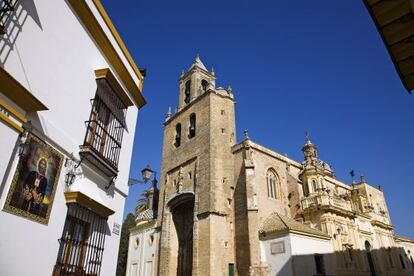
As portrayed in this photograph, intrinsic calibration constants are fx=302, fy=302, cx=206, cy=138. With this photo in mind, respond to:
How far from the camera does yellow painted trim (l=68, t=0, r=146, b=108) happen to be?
691 centimetres

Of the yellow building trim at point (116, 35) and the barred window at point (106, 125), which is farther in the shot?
the yellow building trim at point (116, 35)

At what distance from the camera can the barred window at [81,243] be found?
5.90 meters

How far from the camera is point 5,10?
15.1 feet

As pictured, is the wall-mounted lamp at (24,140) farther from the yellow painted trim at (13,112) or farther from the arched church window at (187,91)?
A: the arched church window at (187,91)

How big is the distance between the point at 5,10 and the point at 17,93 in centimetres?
126

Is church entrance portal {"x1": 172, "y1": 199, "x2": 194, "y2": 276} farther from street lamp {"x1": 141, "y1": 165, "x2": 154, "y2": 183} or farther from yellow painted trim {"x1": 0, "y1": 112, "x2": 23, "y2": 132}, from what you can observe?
yellow painted trim {"x1": 0, "y1": 112, "x2": 23, "y2": 132}

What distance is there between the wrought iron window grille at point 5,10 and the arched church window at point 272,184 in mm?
22359

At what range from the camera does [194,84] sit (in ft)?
103

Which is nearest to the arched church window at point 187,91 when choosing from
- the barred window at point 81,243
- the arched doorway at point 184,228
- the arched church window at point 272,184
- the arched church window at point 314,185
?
the arched doorway at point 184,228

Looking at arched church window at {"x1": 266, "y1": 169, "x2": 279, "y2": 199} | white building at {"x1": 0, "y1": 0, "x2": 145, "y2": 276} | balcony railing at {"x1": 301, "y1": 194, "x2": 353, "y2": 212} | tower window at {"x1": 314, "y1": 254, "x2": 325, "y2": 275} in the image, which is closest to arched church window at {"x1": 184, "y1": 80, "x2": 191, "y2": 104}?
arched church window at {"x1": 266, "y1": 169, "x2": 279, "y2": 199}

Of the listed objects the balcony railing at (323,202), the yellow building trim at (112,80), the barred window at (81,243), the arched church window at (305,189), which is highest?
the arched church window at (305,189)

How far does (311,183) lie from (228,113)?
375 inches

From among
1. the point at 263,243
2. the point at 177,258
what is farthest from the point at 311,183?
the point at 177,258

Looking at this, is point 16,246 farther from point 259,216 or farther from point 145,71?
point 259,216
